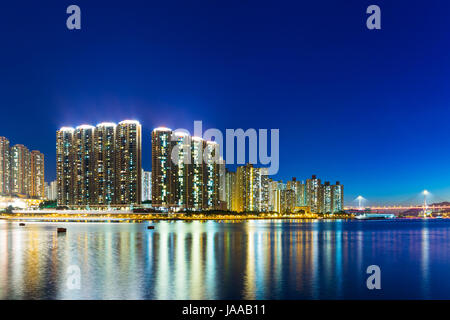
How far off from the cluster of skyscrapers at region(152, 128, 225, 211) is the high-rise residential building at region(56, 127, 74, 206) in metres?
33.4

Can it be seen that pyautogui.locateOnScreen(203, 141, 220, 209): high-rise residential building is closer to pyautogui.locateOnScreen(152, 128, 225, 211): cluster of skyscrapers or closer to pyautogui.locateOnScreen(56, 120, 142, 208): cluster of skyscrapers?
pyautogui.locateOnScreen(152, 128, 225, 211): cluster of skyscrapers

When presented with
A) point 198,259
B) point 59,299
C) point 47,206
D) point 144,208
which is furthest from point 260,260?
point 47,206

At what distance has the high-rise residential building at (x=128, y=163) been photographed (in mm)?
163625

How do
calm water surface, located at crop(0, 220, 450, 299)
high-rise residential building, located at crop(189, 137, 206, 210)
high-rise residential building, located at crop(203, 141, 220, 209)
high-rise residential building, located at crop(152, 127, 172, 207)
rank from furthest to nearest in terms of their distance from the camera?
high-rise residential building, located at crop(203, 141, 220, 209) → high-rise residential building, located at crop(189, 137, 206, 210) → high-rise residential building, located at crop(152, 127, 172, 207) → calm water surface, located at crop(0, 220, 450, 299)

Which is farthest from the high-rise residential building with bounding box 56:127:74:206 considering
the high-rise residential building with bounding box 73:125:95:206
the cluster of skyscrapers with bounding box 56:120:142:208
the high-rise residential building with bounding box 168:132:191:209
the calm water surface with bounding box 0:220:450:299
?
the calm water surface with bounding box 0:220:450:299

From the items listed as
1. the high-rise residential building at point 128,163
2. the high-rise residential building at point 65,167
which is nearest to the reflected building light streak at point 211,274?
the high-rise residential building at point 128,163

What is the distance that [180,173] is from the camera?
17425 cm

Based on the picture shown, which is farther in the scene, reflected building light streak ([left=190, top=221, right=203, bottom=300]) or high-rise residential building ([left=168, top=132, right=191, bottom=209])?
high-rise residential building ([left=168, top=132, right=191, bottom=209])

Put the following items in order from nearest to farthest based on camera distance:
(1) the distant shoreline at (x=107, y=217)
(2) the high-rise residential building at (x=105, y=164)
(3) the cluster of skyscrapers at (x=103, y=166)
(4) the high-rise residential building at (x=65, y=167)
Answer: (1) the distant shoreline at (x=107, y=217) < (3) the cluster of skyscrapers at (x=103, y=166) < (2) the high-rise residential building at (x=105, y=164) < (4) the high-rise residential building at (x=65, y=167)

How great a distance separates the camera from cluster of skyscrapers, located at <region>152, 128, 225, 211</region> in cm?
17038

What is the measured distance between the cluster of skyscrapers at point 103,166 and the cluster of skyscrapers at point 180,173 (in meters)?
7.69

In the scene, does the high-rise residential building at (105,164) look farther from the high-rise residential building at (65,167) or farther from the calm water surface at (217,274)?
the calm water surface at (217,274)

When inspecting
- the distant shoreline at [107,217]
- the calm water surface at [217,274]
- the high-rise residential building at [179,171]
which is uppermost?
the high-rise residential building at [179,171]
